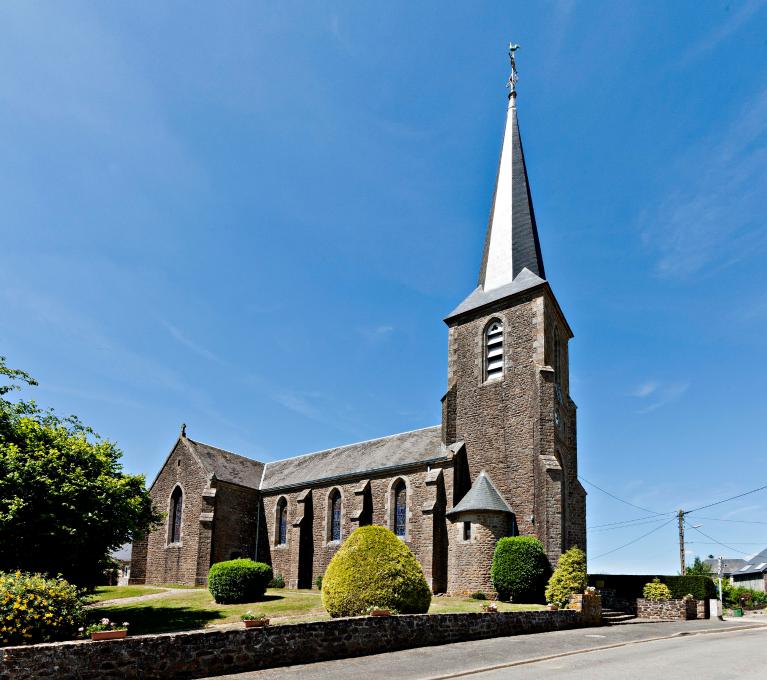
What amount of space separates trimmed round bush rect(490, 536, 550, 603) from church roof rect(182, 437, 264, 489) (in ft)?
54.1

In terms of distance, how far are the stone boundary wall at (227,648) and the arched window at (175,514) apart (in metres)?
22.8

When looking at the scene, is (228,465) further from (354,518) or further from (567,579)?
(567,579)

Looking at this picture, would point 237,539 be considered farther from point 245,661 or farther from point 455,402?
point 245,661

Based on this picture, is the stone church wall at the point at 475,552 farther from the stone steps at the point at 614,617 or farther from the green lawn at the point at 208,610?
the stone steps at the point at 614,617

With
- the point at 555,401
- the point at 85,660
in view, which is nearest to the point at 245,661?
the point at 85,660

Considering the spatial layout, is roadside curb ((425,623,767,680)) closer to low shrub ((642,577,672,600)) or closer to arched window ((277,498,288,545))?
low shrub ((642,577,672,600))

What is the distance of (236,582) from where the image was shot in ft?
75.6

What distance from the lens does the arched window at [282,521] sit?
3350 cm

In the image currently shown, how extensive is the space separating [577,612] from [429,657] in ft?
29.2

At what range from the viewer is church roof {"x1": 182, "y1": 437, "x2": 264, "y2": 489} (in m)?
34.1

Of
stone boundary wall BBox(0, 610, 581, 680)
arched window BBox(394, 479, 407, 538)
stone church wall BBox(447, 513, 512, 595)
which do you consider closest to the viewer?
stone boundary wall BBox(0, 610, 581, 680)

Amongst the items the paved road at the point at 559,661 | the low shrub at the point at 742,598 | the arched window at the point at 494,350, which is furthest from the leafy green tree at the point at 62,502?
the low shrub at the point at 742,598

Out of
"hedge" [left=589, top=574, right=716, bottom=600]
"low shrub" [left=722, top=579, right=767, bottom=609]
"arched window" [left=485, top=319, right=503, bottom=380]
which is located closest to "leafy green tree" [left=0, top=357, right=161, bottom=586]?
"arched window" [left=485, top=319, right=503, bottom=380]

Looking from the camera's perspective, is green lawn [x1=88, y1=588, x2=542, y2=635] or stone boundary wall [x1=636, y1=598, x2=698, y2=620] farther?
stone boundary wall [x1=636, y1=598, x2=698, y2=620]
